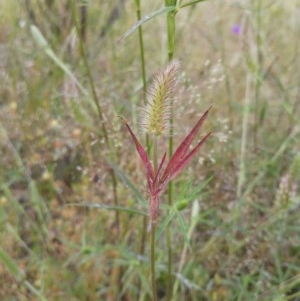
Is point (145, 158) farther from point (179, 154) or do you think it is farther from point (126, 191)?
point (126, 191)

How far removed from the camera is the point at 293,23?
258 cm

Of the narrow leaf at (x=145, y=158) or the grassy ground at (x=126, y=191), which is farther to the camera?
the grassy ground at (x=126, y=191)

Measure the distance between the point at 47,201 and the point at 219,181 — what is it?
1.79 feet

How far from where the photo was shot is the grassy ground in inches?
54.3

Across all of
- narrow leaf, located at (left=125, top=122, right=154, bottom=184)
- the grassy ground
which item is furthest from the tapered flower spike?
the grassy ground

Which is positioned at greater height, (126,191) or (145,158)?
(145,158)

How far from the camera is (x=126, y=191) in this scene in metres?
1.47

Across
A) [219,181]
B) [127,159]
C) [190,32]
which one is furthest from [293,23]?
[127,159]

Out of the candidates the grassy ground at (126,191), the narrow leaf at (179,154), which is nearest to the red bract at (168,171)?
the narrow leaf at (179,154)

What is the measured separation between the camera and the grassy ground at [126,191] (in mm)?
1379

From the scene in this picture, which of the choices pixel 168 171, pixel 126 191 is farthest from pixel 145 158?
pixel 126 191

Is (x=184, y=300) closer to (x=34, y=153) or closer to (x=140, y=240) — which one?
(x=140, y=240)

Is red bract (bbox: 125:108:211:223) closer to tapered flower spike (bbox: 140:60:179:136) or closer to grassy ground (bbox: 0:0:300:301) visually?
tapered flower spike (bbox: 140:60:179:136)

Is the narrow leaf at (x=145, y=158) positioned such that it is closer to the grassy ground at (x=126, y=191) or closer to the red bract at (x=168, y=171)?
the red bract at (x=168, y=171)
